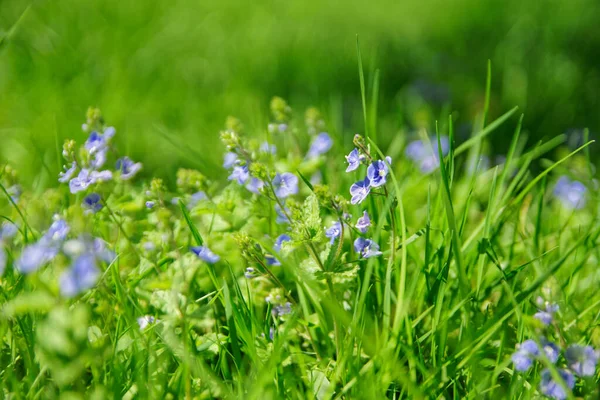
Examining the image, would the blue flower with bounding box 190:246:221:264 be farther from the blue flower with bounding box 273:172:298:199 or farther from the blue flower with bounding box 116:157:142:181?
the blue flower with bounding box 116:157:142:181

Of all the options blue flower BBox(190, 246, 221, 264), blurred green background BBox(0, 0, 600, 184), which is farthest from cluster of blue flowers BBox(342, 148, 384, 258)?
blurred green background BBox(0, 0, 600, 184)

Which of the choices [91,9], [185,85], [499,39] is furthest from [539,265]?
[91,9]

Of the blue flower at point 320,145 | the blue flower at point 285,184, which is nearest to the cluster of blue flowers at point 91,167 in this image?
the blue flower at point 285,184

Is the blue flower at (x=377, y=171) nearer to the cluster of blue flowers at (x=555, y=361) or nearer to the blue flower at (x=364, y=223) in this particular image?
the blue flower at (x=364, y=223)

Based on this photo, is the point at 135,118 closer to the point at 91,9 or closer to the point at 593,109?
the point at 91,9

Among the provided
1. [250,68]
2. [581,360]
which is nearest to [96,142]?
[581,360]

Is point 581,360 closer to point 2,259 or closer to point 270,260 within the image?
point 270,260
